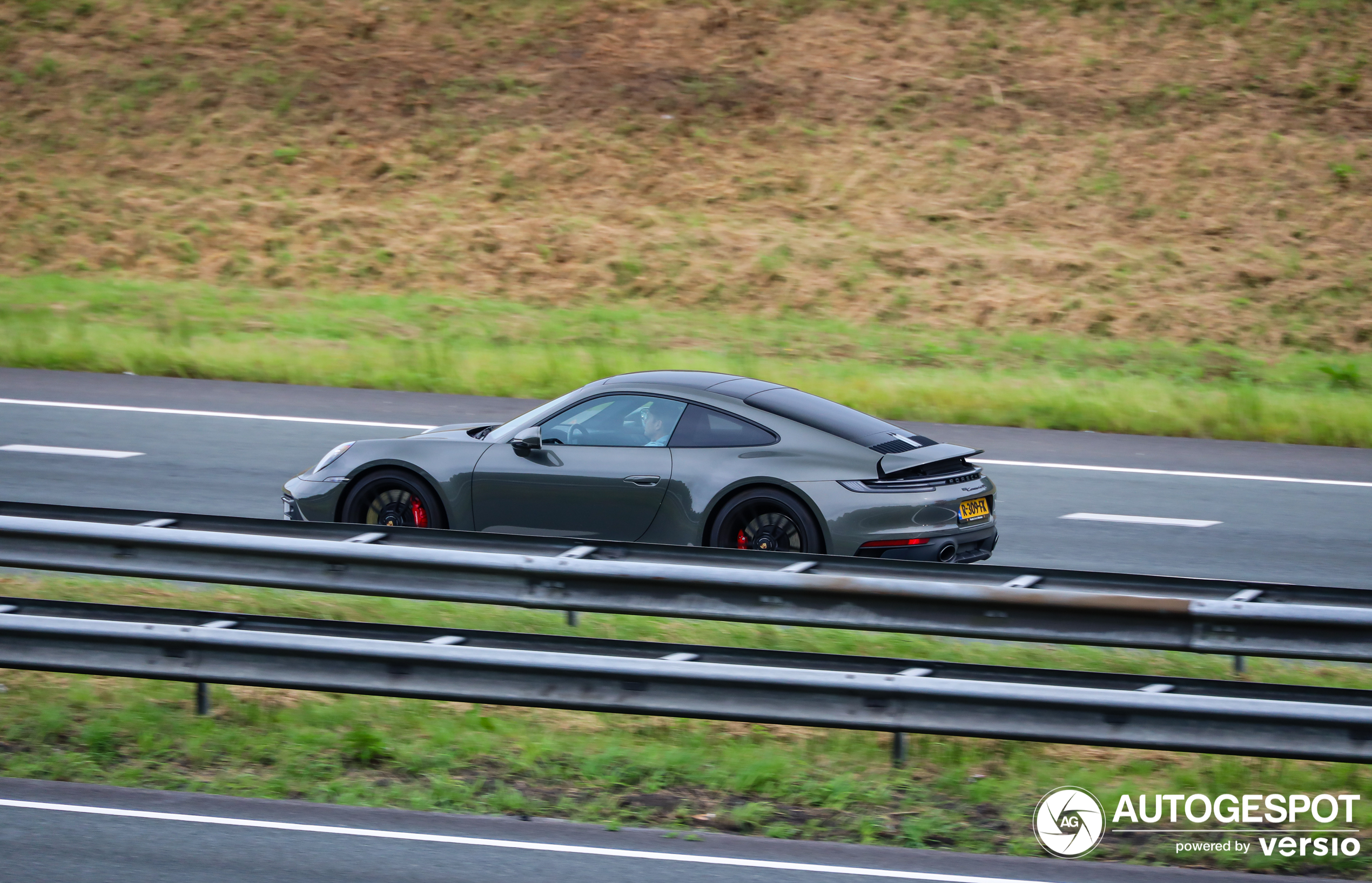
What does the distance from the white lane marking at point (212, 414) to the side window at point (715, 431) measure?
216 inches

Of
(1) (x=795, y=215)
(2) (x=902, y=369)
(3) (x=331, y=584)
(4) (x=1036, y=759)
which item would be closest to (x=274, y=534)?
(3) (x=331, y=584)

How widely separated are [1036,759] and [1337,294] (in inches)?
658

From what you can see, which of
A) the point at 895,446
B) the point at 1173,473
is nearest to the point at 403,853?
the point at 895,446

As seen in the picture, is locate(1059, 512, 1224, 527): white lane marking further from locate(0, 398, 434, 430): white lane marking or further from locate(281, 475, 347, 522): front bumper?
locate(0, 398, 434, 430): white lane marking

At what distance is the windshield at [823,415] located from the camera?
9289mm

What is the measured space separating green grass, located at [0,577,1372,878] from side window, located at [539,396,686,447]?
93.6 inches

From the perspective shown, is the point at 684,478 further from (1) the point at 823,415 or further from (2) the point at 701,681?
(2) the point at 701,681

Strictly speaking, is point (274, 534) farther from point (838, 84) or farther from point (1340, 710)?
point (838, 84)

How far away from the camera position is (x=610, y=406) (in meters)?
9.59

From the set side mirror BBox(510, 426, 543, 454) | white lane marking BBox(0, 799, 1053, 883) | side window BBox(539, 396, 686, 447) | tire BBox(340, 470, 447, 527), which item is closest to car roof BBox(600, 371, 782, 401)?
side window BBox(539, 396, 686, 447)

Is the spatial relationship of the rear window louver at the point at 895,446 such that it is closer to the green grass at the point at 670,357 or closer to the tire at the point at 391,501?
the tire at the point at 391,501

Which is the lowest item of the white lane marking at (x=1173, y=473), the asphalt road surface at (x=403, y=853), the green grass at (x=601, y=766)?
the asphalt road surface at (x=403, y=853)

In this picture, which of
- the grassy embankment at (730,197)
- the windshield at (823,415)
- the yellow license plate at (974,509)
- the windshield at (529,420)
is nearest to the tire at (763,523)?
the windshield at (823,415)

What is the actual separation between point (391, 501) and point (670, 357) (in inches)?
338
